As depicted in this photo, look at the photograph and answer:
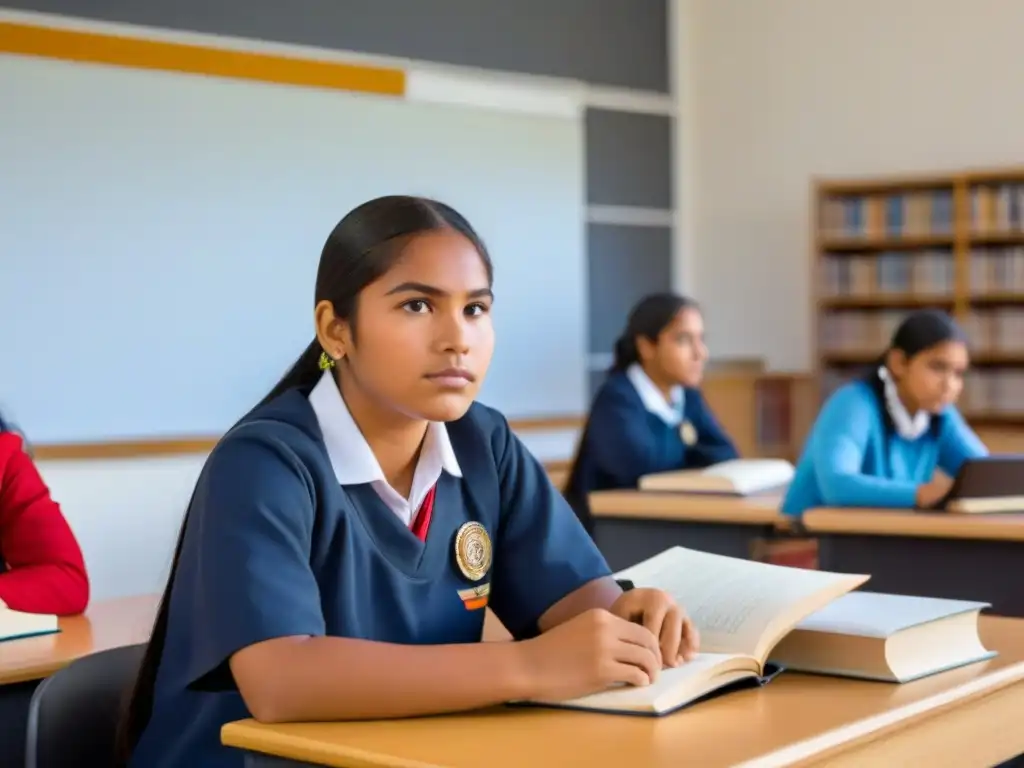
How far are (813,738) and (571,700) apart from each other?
22 centimetres

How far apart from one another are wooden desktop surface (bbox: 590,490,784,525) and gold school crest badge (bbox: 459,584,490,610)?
2036 millimetres

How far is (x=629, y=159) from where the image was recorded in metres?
7.13

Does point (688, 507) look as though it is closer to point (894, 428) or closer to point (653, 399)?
point (894, 428)

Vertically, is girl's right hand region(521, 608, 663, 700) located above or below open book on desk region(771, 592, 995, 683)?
above

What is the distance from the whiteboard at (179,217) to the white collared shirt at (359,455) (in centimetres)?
303

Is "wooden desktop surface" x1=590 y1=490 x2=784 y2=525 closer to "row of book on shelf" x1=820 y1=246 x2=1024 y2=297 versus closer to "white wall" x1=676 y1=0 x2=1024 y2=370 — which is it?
"row of book on shelf" x1=820 y1=246 x2=1024 y2=297

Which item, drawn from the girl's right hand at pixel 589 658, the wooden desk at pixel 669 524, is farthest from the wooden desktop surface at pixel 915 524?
the girl's right hand at pixel 589 658

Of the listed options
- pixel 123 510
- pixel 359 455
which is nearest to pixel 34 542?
pixel 359 455

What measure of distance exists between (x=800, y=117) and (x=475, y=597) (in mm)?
5971

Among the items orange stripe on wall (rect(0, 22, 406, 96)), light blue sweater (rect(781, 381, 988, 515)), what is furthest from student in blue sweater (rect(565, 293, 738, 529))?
orange stripe on wall (rect(0, 22, 406, 96))

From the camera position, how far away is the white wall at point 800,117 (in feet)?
21.9

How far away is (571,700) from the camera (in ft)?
4.42

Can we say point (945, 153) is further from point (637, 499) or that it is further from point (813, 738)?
point (813, 738)

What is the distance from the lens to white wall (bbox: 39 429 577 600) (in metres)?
5.16
